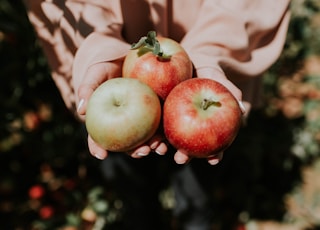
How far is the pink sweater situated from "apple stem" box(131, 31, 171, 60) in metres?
0.10

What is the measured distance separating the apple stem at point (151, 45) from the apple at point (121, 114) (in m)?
0.12

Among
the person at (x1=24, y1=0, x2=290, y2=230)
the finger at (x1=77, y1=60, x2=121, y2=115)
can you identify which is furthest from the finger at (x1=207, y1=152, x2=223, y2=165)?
the finger at (x1=77, y1=60, x2=121, y2=115)

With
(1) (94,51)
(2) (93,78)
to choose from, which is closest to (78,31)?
(1) (94,51)

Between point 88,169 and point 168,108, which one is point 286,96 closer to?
point 88,169

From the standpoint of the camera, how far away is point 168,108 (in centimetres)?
142

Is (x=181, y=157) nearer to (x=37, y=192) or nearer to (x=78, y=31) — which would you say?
(x=78, y=31)

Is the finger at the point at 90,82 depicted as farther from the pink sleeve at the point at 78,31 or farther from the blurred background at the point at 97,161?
the blurred background at the point at 97,161

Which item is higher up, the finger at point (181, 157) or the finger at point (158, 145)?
the finger at point (158, 145)

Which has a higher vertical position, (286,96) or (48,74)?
(48,74)

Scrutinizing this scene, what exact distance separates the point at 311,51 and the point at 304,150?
2.15ft

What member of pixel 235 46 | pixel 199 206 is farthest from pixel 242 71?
pixel 199 206

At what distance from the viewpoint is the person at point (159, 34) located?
1.51 m

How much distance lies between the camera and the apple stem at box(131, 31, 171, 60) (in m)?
1.41

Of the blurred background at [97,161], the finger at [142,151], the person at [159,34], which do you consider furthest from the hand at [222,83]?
the blurred background at [97,161]
